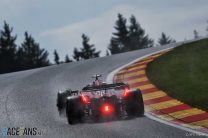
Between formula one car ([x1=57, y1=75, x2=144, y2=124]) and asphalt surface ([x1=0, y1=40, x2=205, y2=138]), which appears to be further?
formula one car ([x1=57, y1=75, x2=144, y2=124])

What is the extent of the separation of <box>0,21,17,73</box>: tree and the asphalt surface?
132ft

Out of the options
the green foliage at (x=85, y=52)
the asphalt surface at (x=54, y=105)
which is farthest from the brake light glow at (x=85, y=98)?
the green foliage at (x=85, y=52)

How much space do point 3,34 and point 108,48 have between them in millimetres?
35638

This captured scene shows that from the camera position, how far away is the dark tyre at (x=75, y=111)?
12.6 meters

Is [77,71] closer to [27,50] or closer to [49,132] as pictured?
[49,132]

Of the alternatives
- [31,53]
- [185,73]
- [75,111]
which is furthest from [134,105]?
[31,53]

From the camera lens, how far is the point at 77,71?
22.2 metres

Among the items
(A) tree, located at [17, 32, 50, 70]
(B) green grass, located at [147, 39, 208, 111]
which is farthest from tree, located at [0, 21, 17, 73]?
(B) green grass, located at [147, 39, 208, 111]

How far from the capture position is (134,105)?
1282 cm

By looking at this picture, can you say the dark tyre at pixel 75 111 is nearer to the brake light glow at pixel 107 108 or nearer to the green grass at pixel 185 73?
the brake light glow at pixel 107 108

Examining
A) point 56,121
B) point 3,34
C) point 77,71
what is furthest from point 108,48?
point 56,121

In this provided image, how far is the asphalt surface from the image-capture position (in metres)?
11.0

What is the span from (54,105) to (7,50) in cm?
5611

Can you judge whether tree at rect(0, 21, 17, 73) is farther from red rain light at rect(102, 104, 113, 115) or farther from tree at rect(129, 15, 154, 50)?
red rain light at rect(102, 104, 113, 115)
